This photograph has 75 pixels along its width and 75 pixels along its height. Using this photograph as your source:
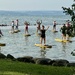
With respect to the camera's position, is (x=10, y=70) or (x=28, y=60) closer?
(x=10, y=70)

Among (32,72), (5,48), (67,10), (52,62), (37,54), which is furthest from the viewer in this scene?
(5,48)

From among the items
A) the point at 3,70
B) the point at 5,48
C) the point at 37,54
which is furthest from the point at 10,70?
the point at 5,48

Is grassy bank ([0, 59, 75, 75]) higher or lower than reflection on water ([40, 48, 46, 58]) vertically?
higher

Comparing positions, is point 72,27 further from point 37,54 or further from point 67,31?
point 37,54

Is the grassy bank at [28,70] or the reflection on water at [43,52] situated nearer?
the grassy bank at [28,70]

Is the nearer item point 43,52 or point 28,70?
point 28,70

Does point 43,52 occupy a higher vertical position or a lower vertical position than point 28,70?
lower

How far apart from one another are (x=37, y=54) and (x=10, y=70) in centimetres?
1185

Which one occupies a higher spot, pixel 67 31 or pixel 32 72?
pixel 67 31

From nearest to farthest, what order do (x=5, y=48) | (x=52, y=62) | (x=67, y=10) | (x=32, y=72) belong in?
(x=67, y=10) < (x=32, y=72) < (x=52, y=62) < (x=5, y=48)

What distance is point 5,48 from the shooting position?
3048 cm

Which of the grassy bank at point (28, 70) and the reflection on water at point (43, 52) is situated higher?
the grassy bank at point (28, 70)

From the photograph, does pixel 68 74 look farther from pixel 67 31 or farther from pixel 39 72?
pixel 67 31

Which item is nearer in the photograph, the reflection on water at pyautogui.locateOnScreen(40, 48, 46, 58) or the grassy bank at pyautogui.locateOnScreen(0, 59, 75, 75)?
the grassy bank at pyautogui.locateOnScreen(0, 59, 75, 75)
